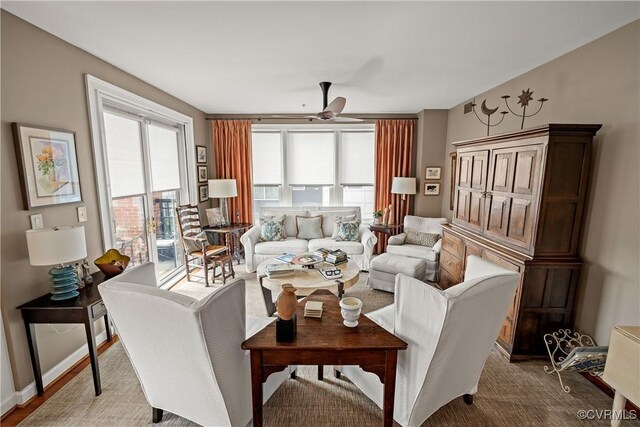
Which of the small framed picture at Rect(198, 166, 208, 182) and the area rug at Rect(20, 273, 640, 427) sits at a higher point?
the small framed picture at Rect(198, 166, 208, 182)

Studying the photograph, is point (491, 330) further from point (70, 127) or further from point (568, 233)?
point (70, 127)

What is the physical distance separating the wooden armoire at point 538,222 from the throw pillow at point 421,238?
143cm

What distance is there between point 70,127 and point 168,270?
8.13 ft

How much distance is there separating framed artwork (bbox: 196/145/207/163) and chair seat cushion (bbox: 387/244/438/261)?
348 cm

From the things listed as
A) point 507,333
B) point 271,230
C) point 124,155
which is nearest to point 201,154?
point 124,155

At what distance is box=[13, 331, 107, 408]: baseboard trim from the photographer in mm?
1884

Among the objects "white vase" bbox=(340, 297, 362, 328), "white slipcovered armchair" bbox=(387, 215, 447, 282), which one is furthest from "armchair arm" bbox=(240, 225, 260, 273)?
"white vase" bbox=(340, 297, 362, 328)

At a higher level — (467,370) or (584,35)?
(584,35)

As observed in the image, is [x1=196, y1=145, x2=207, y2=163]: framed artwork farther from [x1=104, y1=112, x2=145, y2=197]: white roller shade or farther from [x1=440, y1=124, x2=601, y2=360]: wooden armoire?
[x1=440, y1=124, x2=601, y2=360]: wooden armoire

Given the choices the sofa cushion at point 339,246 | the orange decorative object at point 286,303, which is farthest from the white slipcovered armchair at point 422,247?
the orange decorative object at point 286,303

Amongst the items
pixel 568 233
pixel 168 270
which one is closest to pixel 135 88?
pixel 168 270

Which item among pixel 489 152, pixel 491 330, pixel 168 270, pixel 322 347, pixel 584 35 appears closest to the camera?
pixel 322 347

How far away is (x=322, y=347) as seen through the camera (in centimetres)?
144

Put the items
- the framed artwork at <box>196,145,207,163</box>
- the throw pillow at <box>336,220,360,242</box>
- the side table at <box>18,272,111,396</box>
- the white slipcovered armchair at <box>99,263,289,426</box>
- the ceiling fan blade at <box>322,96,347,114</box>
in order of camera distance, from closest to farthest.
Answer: the white slipcovered armchair at <box>99,263,289,426</box> < the side table at <box>18,272,111,396</box> < the ceiling fan blade at <box>322,96,347,114</box> < the throw pillow at <box>336,220,360,242</box> < the framed artwork at <box>196,145,207,163</box>
